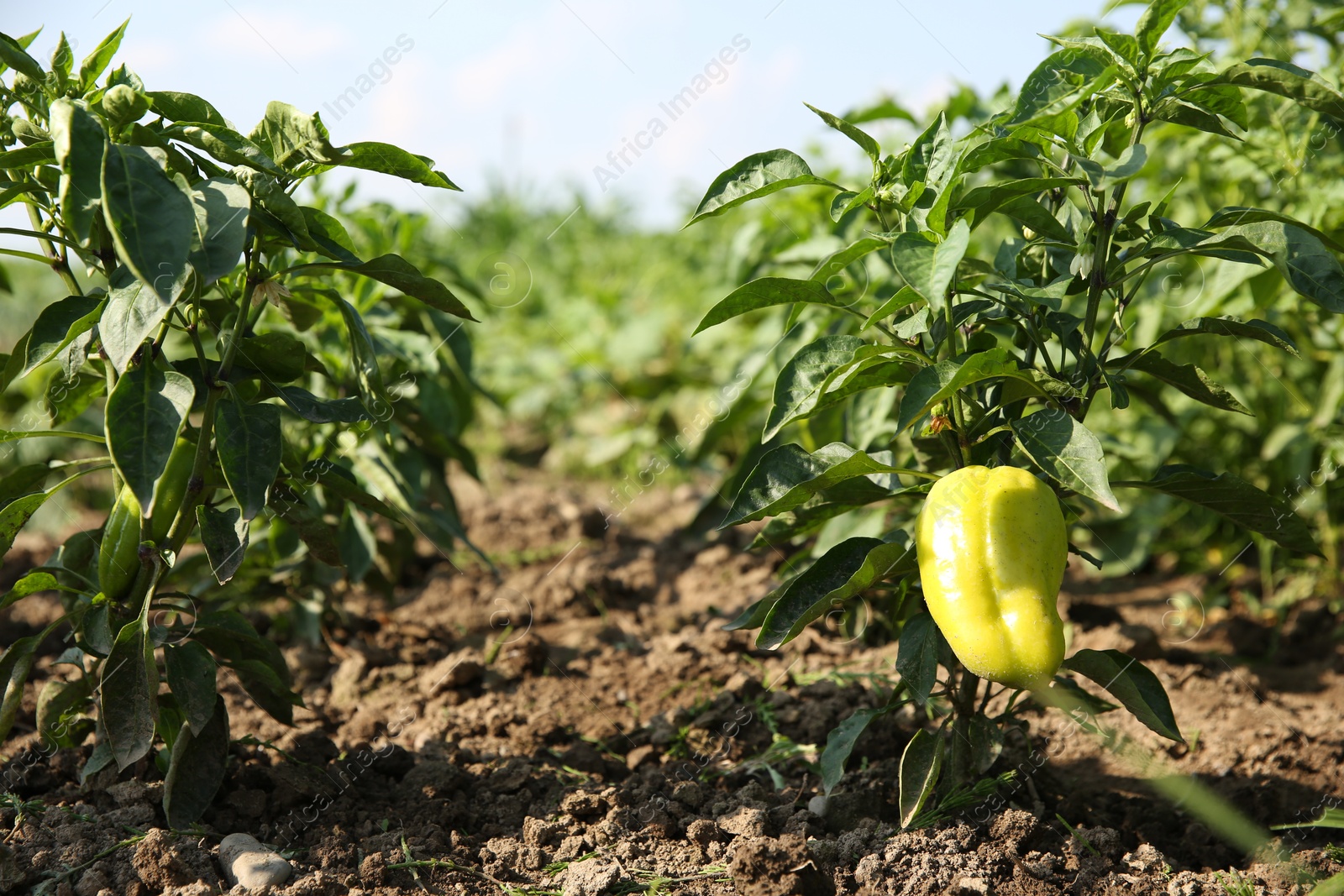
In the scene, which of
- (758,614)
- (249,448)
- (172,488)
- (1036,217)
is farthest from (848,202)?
(172,488)

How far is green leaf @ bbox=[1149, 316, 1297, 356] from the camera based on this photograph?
185 cm

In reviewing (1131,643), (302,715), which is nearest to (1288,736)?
(1131,643)

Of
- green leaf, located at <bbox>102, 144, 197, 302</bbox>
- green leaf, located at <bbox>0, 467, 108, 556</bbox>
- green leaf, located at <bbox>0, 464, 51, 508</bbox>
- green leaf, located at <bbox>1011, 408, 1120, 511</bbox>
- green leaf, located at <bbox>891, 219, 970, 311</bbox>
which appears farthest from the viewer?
green leaf, located at <bbox>0, 464, 51, 508</bbox>

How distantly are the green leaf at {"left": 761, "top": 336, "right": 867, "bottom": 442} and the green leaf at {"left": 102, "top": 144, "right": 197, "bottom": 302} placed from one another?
1016 mm

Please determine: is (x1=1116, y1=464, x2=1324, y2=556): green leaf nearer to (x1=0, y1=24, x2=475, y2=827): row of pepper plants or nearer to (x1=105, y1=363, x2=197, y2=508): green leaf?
(x1=0, y1=24, x2=475, y2=827): row of pepper plants

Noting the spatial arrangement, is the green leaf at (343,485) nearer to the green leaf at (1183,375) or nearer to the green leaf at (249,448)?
the green leaf at (249,448)

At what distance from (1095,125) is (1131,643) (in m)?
1.77

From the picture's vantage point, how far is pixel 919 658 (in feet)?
6.23

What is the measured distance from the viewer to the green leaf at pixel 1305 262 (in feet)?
5.90

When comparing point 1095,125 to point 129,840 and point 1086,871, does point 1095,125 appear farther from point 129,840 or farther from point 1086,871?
point 129,840

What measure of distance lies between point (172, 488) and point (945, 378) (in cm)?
145

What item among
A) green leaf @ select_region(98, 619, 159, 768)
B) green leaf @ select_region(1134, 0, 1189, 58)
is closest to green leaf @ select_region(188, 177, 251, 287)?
green leaf @ select_region(98, 619, 159, 768)

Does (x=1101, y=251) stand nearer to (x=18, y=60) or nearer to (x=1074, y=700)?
(x=1074, y=700)

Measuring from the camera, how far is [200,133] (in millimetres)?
1764
